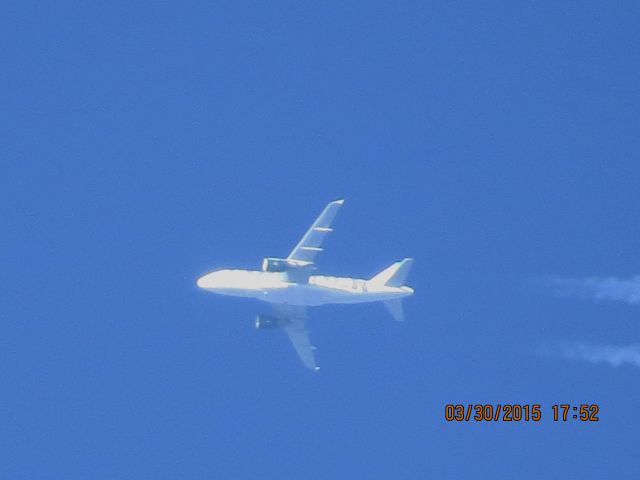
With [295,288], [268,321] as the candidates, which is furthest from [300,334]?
[295,288]

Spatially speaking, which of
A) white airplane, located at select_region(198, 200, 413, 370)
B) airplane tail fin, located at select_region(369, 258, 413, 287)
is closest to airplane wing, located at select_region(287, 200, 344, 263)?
white airplane, located at select_region(198, 200, 413, 370)

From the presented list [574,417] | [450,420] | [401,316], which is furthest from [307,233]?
[574,417]

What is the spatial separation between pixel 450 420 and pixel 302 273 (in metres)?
15.5

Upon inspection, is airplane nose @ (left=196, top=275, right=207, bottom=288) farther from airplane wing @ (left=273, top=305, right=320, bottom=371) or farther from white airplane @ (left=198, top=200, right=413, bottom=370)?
airplane wing @ (left=273, top=305, right=320, bottom=371)

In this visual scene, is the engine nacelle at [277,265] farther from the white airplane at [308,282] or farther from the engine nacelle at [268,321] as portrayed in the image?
the engine nacelle at [268,321]

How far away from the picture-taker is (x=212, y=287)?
97.5 m

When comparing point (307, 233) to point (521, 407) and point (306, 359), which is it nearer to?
point (306, 359)

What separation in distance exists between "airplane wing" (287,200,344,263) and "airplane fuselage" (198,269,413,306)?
63.9 inches

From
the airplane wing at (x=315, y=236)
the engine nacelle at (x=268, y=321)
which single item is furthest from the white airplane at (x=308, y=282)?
the engine nacelle at (x=268, y=321)

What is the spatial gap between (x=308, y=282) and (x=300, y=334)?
9728 mm

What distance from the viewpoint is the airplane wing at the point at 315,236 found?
313ft

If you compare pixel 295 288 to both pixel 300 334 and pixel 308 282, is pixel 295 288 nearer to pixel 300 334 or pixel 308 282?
pixel 308 282

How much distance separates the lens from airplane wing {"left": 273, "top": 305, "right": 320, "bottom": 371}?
104m

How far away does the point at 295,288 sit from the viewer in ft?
315
